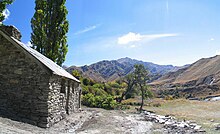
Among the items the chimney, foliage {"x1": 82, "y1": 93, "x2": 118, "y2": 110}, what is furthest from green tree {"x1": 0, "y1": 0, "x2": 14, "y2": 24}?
foliage {"x1": 82, "y1": 93, "x2": 118, "y2": 110}

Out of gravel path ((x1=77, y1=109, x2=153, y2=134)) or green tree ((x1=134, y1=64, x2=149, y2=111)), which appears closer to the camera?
gravel path ((x1=77, y1=109, x2=153, y2=134))

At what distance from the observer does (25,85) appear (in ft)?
48.8

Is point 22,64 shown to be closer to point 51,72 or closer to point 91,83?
point 51,72

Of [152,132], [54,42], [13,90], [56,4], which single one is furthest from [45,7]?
[152,132]

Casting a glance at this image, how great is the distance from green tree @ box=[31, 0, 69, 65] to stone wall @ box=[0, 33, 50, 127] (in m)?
11.9

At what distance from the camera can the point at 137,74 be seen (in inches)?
1521

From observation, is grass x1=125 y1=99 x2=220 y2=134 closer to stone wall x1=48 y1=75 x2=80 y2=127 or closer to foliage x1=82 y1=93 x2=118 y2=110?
foliage x1=82 y1=93 x2=118 y2=110

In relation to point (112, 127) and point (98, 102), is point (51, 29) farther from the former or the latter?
point (112, 127)

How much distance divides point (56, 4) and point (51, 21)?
2.22 m

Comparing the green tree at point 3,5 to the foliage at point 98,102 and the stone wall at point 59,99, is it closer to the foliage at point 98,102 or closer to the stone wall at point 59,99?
the stone wall at point 59,99

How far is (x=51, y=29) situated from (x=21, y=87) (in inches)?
586

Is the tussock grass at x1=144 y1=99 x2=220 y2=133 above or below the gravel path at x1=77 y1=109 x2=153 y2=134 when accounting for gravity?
below

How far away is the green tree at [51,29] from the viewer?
91.5ft

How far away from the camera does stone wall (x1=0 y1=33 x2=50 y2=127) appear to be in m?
14.2
